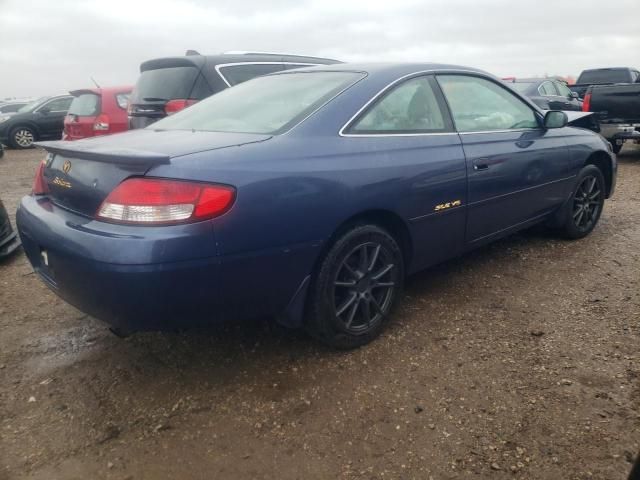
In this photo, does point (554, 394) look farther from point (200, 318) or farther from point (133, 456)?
point (133, 456)

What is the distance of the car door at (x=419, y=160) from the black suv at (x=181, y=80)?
118 inches

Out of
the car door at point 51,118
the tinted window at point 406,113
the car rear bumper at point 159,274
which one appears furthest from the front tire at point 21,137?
the tinted window at point 406,113

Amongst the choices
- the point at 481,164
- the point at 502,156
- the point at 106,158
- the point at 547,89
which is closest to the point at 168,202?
the point at 106,158

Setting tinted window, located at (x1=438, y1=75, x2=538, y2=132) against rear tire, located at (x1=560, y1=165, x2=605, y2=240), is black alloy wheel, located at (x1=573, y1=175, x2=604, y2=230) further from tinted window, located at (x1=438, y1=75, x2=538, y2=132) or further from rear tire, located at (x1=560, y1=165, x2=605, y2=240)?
tinted window, located at (x1=438, y1=75, x2=538, y2=132)

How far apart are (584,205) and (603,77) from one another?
42.3ft

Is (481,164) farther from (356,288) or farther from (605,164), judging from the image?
(605,164)

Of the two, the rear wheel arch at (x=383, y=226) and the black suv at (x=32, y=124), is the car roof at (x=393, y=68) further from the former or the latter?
the black suv at (x=32, y=124)

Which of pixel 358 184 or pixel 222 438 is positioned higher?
pixel 358 184

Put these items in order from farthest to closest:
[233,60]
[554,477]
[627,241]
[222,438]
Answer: [233,60]
[627,241]
[222,438]
[554,477]

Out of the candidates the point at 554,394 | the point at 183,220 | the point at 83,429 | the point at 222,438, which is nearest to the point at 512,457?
the point at 554,394

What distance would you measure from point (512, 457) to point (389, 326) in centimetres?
115

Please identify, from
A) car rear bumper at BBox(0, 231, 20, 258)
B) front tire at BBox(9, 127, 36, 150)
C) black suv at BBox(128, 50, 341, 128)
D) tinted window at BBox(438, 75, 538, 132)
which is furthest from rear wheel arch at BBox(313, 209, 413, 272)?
front tire at BBox(9, 127, 36, 150)

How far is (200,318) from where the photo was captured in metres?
2.22

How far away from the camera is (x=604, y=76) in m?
15.0
